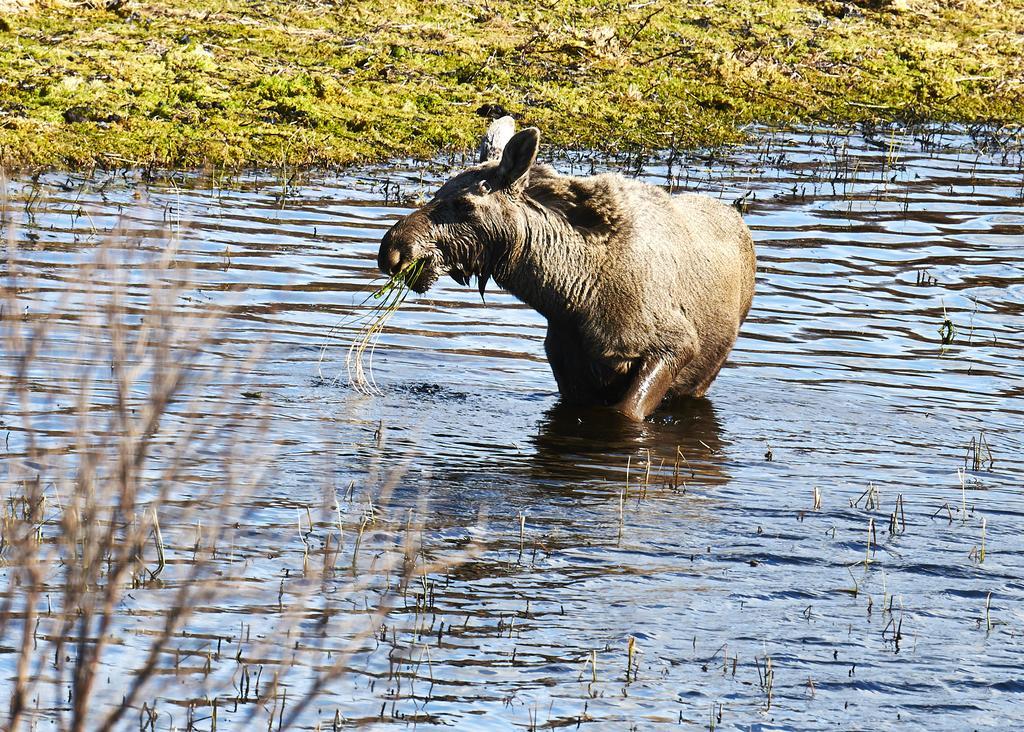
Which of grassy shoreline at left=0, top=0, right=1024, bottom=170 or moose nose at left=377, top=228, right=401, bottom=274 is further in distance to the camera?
grassy shoreline at left=0, top=0, right=1024, bottom=170

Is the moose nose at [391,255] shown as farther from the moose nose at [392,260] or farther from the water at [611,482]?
the water at [611,482]

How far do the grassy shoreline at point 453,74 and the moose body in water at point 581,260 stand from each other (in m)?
7.85

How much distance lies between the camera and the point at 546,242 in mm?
10062

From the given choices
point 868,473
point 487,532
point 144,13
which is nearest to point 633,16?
point 144,13

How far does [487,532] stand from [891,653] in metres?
2.27

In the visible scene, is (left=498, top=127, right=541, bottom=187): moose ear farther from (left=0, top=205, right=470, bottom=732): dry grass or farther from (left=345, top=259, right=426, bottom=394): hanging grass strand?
(left=0, top=205, right=470, bottom=732): dry grass

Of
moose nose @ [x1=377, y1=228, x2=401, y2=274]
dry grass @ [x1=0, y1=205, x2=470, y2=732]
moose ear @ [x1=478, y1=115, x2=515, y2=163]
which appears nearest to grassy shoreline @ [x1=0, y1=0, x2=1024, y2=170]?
moose ear @ [x1=478, y1=115, x2=515, y2=163]

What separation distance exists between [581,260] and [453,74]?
36.4 ft

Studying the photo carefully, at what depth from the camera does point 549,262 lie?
1005cm

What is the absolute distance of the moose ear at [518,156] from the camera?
9.50m

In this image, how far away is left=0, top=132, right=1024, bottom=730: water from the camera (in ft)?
19.4

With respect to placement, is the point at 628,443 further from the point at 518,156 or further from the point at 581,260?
the point at 518,156

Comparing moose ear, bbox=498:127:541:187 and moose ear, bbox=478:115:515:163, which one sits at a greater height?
moose ear, bbox=478:115:515:163

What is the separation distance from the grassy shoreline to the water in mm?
1667
